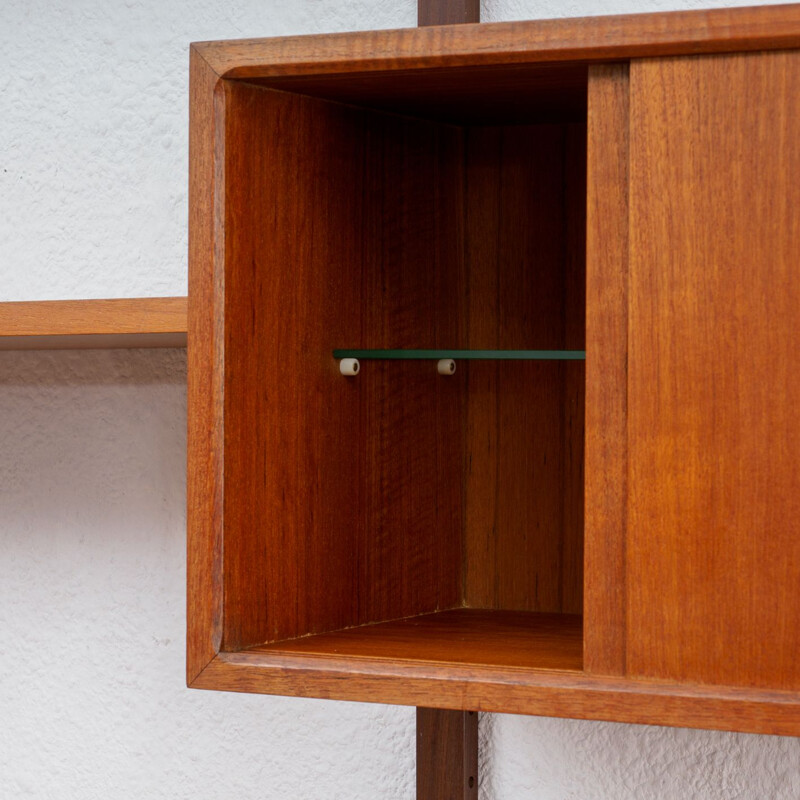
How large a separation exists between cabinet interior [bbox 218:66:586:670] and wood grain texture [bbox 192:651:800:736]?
32 millimetres

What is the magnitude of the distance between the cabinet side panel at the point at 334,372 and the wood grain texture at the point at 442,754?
14 centimetres

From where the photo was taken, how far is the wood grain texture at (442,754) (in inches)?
44.8

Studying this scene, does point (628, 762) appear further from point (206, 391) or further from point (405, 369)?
point (206, 391)

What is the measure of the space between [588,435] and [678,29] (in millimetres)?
264

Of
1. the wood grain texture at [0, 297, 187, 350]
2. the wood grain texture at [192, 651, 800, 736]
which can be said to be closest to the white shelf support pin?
the wood grain texture at [0, 297, 187, 350]

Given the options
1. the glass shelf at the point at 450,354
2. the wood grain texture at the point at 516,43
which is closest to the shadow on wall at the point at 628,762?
the glass shelf at the point at 450,354

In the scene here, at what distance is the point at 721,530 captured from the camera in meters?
0.76

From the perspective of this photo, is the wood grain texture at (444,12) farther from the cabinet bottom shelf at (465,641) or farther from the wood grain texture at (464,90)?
the cabinet bottom shelf at (465,641)

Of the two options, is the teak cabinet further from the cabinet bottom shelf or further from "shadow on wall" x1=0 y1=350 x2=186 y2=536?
"shadow on wall" x1=0 y1=350 x2=186 y2=536

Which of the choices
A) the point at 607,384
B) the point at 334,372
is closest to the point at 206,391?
the point at 334,372

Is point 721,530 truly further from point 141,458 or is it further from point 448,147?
point 141,458

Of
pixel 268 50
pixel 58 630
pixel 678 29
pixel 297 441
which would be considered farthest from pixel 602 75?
pixel 58 630

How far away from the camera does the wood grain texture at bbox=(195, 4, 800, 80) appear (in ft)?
2.46

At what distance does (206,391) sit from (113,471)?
520mm
